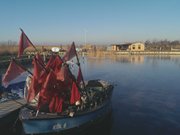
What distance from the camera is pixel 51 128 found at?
19500 millimetres

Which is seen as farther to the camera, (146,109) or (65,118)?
(146,109)

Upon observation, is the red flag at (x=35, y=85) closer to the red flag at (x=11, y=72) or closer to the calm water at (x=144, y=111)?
the red flag at (x=11, y=72)

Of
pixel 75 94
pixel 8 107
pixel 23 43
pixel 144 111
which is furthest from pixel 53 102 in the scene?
pixel 144 111

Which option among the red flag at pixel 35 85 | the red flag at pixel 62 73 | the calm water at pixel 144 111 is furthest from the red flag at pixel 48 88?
the calm water at pixel 144 111

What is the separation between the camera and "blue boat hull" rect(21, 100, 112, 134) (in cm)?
1903

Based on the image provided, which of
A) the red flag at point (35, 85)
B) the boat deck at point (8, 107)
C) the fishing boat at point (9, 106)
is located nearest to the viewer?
the red flag at point (35, 85)

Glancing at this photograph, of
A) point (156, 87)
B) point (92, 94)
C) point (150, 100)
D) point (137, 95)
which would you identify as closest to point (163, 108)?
point (150, 100)

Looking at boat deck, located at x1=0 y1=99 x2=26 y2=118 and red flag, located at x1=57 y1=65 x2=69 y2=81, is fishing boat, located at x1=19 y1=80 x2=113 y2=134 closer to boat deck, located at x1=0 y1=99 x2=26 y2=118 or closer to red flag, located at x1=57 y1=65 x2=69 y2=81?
red flag, located at x1=57 y1=65 x2=69 y2=81

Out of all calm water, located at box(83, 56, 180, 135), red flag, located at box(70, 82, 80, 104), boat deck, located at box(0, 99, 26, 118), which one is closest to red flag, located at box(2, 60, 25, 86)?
boat deck, located at box(0, 99, 26, 118)

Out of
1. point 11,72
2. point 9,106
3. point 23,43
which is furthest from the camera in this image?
point 9,106

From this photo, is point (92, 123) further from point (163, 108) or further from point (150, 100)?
point (150, 100)

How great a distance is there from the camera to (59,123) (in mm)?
19766

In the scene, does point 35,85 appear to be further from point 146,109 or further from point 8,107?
point 146,109

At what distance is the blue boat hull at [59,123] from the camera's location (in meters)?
19.0
